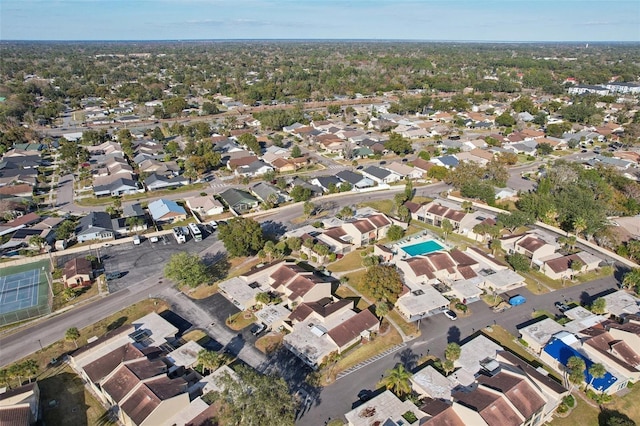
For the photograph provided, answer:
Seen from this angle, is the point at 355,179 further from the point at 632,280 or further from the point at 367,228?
the point at 632,280

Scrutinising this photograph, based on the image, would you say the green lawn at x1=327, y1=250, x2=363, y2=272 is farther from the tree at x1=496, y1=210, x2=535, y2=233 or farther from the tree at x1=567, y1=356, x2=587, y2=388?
the tree at x1=567, y1=356, x2=587, y2=388

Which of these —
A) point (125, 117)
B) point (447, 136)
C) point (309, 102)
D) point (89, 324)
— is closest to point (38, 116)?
point (125, 117)

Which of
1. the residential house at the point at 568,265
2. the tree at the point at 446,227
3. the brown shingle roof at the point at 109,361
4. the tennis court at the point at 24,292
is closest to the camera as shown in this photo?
the brown shingle roof at the point at 109,361

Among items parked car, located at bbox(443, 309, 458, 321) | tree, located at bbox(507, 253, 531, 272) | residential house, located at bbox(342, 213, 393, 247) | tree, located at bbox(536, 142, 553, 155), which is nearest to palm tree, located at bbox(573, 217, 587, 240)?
tree, located at bbox(507, 253, 531, 272)

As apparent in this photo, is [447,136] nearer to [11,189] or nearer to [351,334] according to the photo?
[351,334]

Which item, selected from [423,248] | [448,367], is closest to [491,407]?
[448,367]

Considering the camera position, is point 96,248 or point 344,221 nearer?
point 96,248

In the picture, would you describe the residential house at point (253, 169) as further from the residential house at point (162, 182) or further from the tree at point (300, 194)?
the tree at point (300, 194)

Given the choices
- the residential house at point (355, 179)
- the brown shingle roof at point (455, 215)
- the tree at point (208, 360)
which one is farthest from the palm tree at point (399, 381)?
the residential house at point (355, 179)
